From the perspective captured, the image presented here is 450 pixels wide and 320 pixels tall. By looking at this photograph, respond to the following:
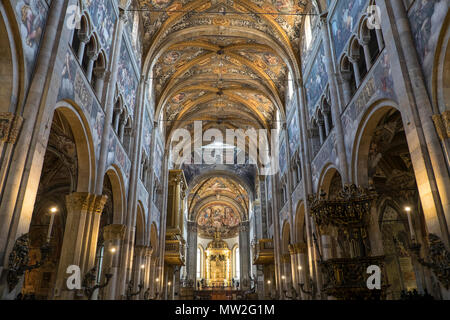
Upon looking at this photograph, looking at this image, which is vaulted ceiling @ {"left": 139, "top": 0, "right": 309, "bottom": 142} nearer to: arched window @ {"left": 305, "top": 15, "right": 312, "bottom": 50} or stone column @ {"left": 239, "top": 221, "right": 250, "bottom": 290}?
arched window @ {"left": 305, "top": 15, "right": 312, "bottom": 50}

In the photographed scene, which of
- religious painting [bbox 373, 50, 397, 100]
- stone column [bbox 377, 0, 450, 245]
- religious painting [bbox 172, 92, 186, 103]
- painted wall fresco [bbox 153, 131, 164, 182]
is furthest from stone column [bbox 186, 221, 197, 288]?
stone column [bbox 377, 0, 450, 245]

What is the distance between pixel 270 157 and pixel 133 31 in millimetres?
15137

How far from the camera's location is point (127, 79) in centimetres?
1547

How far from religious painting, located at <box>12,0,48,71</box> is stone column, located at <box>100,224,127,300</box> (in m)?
8.09

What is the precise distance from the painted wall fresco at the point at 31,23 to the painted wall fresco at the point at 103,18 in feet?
9.74

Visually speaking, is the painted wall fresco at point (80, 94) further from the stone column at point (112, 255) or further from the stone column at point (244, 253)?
the stone column at point (244, 253)

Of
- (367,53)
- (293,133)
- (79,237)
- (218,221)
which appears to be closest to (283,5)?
(293,133)

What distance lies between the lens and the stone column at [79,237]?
9242 mm

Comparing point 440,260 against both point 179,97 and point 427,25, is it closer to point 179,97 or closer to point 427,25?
point 427,25

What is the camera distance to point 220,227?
49094mm

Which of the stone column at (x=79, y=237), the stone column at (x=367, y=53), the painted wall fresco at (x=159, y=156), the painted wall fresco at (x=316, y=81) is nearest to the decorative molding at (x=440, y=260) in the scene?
the stone column at (x=367, y=53)

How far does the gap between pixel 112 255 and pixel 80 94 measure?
6517 millimetres

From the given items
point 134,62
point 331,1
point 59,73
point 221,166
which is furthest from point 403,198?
point 221,166
